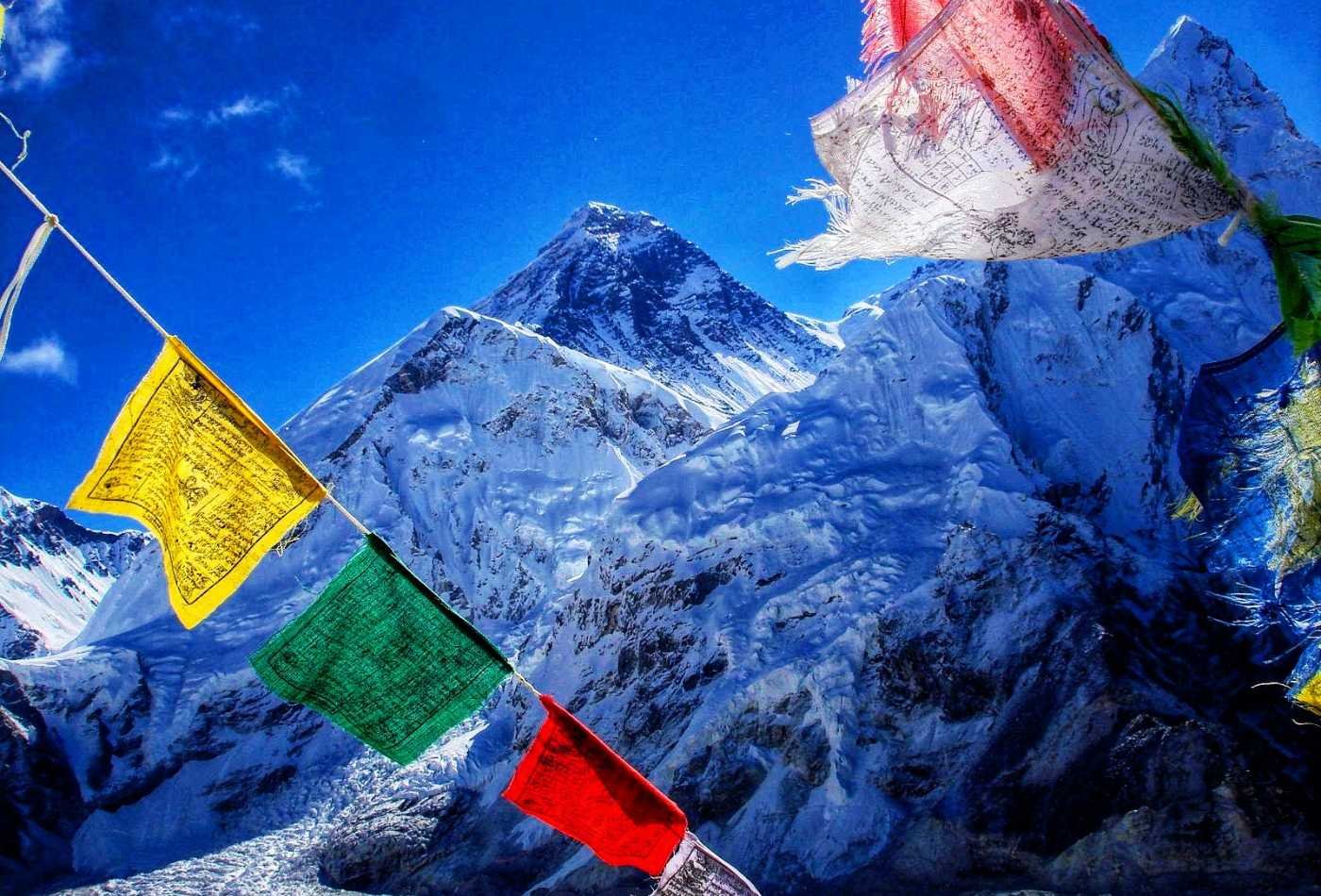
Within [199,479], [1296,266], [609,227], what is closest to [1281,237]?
[1296,266]

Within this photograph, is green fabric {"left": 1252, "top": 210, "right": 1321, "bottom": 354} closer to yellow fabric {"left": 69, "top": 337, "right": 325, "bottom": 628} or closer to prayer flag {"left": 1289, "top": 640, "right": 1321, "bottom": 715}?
prayer flag {"left": 1289, "top": 640, "right": 1321, "bottom": 715}

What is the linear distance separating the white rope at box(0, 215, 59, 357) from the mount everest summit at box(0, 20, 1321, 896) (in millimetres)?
15207

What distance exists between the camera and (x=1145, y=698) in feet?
76.9

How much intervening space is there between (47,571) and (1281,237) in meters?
107

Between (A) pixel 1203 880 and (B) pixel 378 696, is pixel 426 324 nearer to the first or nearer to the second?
(A) pixel 1203 880

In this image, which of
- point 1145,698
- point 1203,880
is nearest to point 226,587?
point 1203,880

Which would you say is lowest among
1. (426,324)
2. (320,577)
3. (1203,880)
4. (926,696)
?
(1203,880)

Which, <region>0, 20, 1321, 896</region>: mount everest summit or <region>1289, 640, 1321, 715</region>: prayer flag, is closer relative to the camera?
<region>1289, 640, 1321, 715</region>: prayer flag

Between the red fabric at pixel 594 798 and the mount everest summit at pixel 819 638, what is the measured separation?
43.0ft

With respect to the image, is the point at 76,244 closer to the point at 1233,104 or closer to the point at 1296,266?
the point at 1296,266

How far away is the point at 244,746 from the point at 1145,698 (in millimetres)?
39540

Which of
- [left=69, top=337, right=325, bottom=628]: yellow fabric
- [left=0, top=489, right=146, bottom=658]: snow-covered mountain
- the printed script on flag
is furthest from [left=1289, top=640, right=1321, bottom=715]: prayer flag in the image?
[left=0, top=489, right=146, bottom=658]: snow-covered mountain

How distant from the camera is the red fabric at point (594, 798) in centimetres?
633

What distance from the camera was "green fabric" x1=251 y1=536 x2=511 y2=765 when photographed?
5738mm
